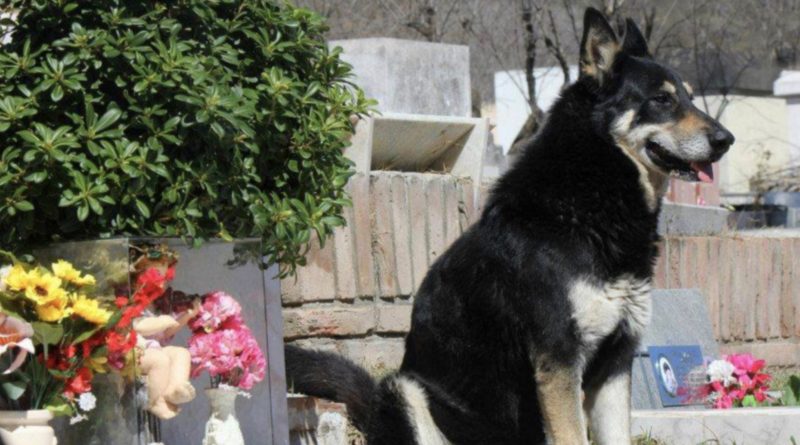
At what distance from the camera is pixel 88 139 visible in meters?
3.93

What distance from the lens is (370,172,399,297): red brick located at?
6.60 metres

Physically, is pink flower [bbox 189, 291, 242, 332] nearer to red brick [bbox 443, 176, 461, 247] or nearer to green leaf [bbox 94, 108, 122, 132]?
green leaf [bbox 94, 108, 122, 132]

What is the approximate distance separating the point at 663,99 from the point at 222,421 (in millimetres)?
2155

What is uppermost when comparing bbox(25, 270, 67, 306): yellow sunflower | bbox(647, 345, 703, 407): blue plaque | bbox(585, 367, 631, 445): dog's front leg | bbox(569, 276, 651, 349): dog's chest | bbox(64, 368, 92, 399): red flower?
bbox(25, 270, 67, 306): yellow sunflower

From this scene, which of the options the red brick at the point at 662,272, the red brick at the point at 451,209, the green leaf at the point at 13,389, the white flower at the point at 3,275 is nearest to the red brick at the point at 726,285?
the red brick at the point at 662,272

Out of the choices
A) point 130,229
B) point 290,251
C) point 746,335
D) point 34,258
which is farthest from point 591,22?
point 746,335

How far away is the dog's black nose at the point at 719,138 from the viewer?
4852mm

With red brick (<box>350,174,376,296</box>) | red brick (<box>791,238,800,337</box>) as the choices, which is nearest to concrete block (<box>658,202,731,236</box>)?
red brick (<box>791,238,800,337</box>)

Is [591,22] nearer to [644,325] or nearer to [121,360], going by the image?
[644,325]

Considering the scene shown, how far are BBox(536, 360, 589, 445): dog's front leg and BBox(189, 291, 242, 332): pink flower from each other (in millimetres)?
1176

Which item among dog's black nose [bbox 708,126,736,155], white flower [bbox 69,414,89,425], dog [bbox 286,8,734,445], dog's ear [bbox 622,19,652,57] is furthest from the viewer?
dog's ear [bbox 622,19,652,57]

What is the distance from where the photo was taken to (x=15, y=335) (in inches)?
149

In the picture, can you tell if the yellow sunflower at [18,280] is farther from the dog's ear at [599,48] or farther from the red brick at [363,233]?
the red brick at [363,233]

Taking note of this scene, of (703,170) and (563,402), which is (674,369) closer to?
(703,170)
